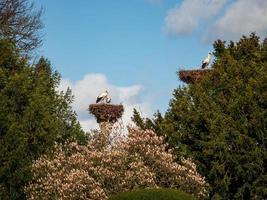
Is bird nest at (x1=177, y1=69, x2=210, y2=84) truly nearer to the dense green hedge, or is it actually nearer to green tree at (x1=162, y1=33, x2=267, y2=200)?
green tree at (x1=162, y1=33, x2=267, y2=200)

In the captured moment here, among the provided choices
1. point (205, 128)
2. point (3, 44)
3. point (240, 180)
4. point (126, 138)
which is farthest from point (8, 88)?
point (240, 180)

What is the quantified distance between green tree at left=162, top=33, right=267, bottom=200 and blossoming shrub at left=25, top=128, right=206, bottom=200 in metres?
1.19

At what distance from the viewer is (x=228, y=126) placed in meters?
24.1

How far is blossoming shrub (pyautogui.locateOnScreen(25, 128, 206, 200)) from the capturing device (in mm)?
21656

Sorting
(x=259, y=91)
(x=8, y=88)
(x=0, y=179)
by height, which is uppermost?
(x=8, y=88)

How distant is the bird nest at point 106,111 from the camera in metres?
36.8

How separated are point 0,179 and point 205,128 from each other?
308 inches

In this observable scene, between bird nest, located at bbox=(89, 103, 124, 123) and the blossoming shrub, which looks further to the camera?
bird nest, located at bbox=(89, 103, 124, 123)

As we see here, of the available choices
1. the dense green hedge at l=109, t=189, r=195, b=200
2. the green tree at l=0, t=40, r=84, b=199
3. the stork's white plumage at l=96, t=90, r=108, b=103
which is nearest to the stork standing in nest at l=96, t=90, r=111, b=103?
the stork's white plumage at l=96, t=90, r=108, b=103

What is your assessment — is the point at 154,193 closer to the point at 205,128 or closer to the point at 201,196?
the point at 201,196

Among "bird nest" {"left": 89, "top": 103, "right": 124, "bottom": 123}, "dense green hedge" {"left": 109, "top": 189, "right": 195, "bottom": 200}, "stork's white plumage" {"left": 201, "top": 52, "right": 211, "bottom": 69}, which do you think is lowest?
"dense green hedge" {"left": 109, "top": 189, "right": 195, "bottom": 200}

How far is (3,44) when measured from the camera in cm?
2572

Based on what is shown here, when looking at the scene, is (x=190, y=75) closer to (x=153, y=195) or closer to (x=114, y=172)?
(x=114, y=172)

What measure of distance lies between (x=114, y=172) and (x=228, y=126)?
4.66 meters
